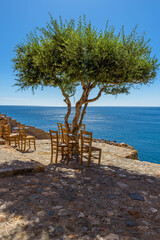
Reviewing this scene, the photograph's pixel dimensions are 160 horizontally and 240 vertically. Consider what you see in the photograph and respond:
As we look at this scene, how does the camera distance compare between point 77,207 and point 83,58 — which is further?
point 83,58

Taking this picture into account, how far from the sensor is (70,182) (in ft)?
16.6

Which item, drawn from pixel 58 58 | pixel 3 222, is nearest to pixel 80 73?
pixel 58 58

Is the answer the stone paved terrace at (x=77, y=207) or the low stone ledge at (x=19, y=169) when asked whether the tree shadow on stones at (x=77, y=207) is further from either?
the low stone ledge at (x=19, y=169)

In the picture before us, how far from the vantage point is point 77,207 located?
3.57 metres

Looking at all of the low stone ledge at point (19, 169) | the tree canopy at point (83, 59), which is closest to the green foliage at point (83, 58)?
the tree canopy at point (83, 59)

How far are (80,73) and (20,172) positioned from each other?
4783 millimetres

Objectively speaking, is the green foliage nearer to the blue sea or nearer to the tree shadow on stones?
the tree shadow on stones

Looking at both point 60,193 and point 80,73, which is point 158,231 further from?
point 80,73

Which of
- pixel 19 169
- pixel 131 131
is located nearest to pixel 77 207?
pixel 19 169

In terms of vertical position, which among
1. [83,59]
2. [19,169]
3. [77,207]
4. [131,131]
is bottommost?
[131,131]

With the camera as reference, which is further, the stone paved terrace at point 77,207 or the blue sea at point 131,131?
the blue sea at point 131,131

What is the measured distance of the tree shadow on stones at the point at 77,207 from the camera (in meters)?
2.74

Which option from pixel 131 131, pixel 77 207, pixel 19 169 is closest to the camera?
pixel 77 207

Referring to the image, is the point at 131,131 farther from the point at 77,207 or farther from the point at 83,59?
the point at 77,207
